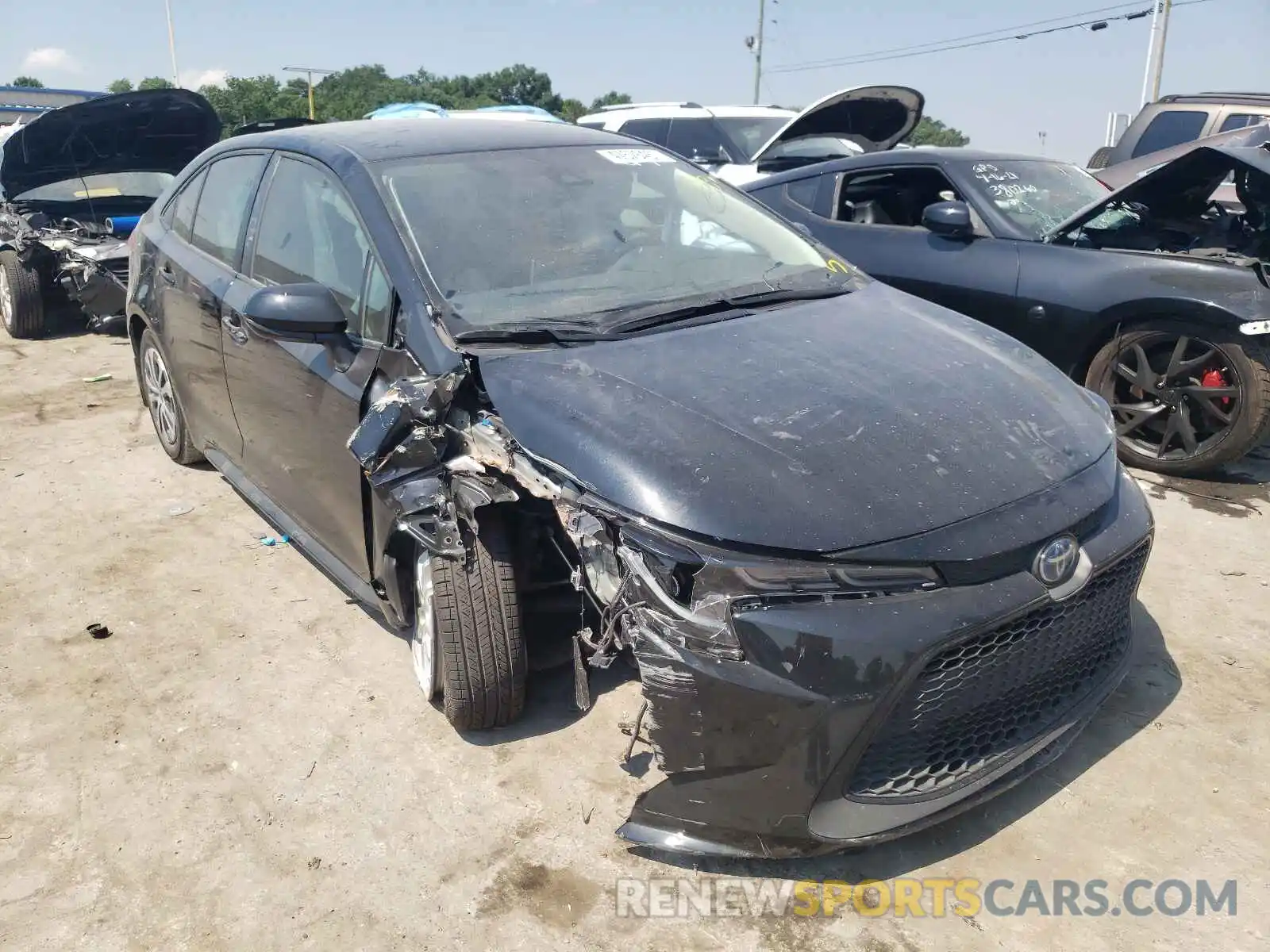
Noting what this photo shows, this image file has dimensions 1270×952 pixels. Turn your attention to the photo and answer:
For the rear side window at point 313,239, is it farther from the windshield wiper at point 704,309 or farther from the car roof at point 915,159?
the car roof at point 915,159

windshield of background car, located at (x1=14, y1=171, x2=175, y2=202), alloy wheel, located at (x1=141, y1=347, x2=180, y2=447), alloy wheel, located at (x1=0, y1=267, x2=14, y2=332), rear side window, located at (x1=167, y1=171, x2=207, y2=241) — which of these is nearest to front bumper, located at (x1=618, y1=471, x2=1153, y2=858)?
rear side window, located at (x1=167, y1=171, x2=207, y2=241)

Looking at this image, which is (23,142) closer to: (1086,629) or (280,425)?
(280,425)

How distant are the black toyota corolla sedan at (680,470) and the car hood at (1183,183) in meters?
2.14

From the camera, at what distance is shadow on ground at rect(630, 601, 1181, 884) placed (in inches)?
96.3

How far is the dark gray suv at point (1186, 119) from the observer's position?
10.0 m

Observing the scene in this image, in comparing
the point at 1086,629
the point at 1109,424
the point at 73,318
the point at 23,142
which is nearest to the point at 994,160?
the point at 1109,424

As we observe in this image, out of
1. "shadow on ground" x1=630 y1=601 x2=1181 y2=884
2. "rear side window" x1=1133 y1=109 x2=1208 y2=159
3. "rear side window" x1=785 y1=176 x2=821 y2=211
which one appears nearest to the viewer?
"shadow on ground" x1=630 y1=601 x2=1181 y2=884

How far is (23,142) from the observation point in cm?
767

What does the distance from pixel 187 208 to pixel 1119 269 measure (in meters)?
4.36

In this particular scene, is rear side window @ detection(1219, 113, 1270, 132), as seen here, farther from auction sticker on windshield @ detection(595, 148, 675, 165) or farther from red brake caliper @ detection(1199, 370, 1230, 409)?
auction sticker on windshield @ detection(595, 148, 675, 165)

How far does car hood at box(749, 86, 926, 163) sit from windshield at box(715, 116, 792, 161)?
10.3 ft

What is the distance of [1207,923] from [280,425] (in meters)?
3.08

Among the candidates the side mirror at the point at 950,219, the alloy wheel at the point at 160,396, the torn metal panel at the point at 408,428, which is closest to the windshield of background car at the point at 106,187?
the alloy wheel at the point at 160,396

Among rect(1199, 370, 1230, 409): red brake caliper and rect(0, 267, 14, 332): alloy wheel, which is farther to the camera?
rect(0, 267, 14, 332): alloy wheel
